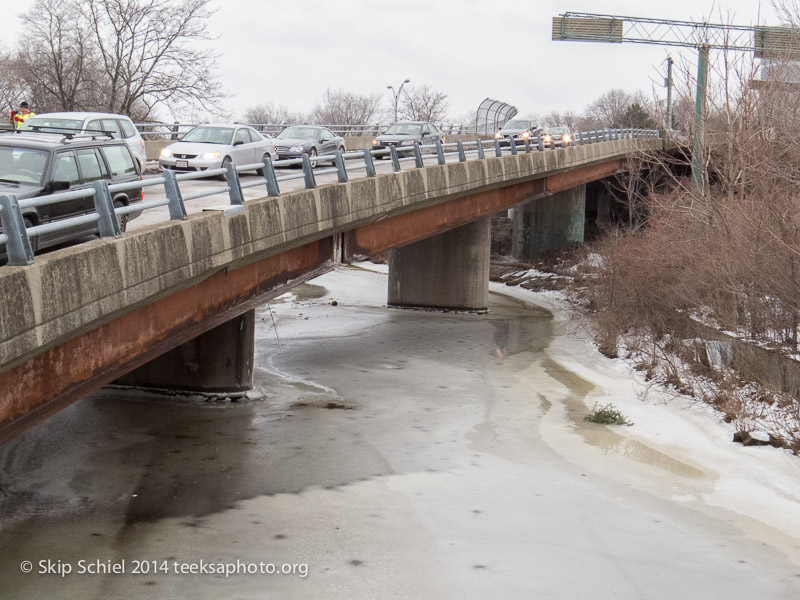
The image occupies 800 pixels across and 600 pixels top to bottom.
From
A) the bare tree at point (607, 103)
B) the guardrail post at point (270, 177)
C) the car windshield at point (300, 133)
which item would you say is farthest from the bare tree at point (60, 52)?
the bare tree at point (607, 103)

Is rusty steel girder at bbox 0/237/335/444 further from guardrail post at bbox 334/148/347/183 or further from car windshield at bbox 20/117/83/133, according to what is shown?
car windshield at bbox 20/117/83/133

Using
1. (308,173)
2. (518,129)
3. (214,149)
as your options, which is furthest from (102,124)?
(518,129)

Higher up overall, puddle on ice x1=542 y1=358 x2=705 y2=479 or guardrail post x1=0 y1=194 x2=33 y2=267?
guardrail post x1=0 y1=194 x2=33 y2=267

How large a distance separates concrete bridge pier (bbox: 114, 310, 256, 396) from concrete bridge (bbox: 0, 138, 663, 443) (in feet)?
0.07

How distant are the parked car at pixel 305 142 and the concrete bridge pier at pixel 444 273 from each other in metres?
5.02

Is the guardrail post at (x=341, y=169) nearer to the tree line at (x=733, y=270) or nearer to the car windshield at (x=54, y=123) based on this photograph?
the car windshield at (x=54, y=123)

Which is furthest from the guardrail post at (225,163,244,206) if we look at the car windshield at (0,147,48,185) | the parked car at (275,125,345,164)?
the parked car at (275,125,345,164)

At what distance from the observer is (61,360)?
30.7 feet

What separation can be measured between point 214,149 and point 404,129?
51.9 ft

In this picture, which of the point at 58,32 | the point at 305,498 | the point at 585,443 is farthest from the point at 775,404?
the point at 58,32

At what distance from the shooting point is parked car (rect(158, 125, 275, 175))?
22422mm

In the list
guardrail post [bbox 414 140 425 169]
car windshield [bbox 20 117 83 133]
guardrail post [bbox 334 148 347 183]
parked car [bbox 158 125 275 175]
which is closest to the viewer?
guardrail post [bbox 334 148 347 183]

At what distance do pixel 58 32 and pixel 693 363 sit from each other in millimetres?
34187

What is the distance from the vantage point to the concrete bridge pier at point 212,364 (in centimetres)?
1859
